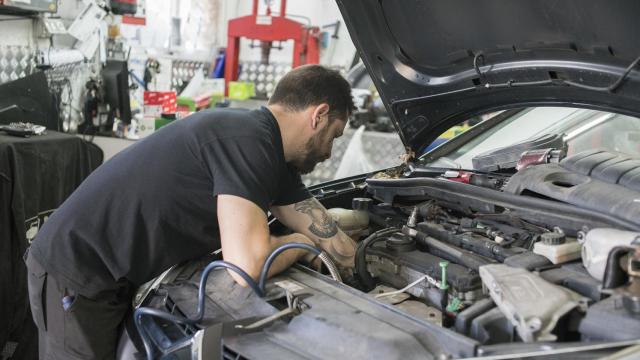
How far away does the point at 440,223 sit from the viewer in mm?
1883

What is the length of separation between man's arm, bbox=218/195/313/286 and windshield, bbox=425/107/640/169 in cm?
109

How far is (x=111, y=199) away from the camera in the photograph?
1.71 m

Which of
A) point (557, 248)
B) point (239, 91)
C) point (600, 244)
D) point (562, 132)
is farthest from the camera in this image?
point (239, 91)

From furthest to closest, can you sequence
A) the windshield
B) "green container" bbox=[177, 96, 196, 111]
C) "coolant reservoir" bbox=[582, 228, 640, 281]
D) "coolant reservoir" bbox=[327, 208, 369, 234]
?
1. "green container" bbox=[177, 96, 196, 111]
2. the windshield
3. "coolant reservoir" bbox=[327, 208, 369, 234]
4. "coolant reservoir" bbox=[582, 228, 640, 281]

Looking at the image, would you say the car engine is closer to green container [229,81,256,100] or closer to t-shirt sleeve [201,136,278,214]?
t-shirt sleeve [201,136,278,214]

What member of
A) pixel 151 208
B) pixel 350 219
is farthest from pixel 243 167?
pixel 350 219

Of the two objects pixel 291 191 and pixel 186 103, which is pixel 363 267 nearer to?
pixel 291 191

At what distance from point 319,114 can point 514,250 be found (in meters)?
0.66

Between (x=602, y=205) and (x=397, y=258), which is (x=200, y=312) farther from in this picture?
(x=602, y=205)

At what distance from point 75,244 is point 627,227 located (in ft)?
4.70

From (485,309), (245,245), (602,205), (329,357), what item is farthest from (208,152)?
(602,205)

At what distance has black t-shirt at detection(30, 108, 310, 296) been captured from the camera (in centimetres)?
169

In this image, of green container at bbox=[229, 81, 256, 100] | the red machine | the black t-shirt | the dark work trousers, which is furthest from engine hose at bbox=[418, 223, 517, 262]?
the red machine

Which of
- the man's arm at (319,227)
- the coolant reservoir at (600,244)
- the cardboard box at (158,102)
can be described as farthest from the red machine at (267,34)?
the coolant reservoir at (600,244)
